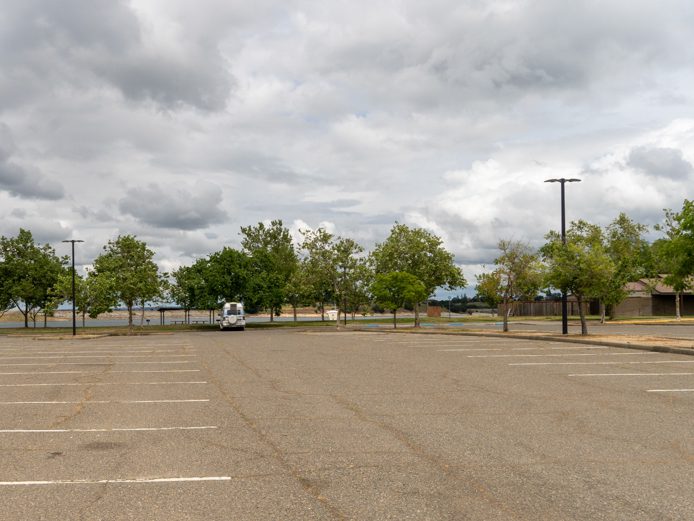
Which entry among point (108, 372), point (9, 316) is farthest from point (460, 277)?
point (9, 316)

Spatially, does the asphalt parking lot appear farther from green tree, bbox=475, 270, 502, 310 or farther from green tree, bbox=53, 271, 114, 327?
green tree, bbox=53, 271, 114, 327

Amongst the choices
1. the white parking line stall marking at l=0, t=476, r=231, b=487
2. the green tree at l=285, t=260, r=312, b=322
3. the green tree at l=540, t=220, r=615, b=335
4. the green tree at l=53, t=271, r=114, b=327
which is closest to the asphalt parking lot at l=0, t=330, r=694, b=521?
the white parking line stall marking at l=0, t=476, r=231, b=487

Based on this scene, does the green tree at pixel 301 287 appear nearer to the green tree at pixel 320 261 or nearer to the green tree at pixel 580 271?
the green tree at pixel 320 261

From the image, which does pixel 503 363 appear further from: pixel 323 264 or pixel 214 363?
pixel 323 264

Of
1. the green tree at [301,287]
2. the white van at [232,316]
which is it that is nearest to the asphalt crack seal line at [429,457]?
the white van at [232,316]

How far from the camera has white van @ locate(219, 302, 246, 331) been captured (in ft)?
172

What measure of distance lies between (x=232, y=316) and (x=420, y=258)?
16306 mm

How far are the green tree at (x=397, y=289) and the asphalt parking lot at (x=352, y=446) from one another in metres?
30.7

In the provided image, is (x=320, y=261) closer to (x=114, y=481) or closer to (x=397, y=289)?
(x=397, y=289)

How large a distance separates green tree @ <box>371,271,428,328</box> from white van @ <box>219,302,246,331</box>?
1212 centimetres

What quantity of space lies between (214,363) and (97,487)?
1336cm

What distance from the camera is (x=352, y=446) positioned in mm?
7758

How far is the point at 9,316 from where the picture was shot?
191625 mm

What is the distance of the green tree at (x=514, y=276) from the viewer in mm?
35812
